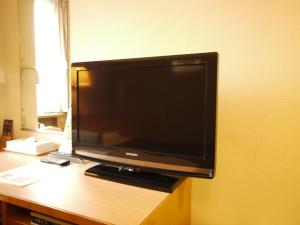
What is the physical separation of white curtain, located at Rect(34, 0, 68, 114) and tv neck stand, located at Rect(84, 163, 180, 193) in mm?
720

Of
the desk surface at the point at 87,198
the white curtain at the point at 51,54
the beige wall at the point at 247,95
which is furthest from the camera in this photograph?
the white curtain at the point at 51,54

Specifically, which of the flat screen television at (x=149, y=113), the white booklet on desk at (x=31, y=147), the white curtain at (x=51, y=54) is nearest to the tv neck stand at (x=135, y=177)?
the flat screen television at (x=149, y=113)

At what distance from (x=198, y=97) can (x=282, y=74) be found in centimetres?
44

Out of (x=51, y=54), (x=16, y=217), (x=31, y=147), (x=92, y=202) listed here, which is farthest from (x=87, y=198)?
(x=51, y=54)

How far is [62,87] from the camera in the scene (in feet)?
5.86

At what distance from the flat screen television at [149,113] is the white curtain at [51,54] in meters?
0.52

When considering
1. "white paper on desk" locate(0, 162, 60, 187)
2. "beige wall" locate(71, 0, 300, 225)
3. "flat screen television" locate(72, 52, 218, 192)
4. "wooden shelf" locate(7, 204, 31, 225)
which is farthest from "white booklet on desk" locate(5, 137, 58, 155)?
"beige wall" locate(71, 0, 300, 225)

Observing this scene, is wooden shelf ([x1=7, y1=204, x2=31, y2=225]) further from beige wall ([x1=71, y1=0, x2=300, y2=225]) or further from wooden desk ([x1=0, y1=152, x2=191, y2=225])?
beige wall ([x1=71, y1=0, x2=300, y2=225])

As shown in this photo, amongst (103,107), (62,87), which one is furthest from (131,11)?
(62,87)

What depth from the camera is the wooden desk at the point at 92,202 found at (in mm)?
847

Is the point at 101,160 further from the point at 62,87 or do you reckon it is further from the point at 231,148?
the point at 62,87

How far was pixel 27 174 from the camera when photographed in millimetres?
1236

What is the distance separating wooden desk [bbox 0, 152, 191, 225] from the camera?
33.4 inches

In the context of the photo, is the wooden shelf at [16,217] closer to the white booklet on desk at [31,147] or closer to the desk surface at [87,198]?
the desk surface at [87,198]
